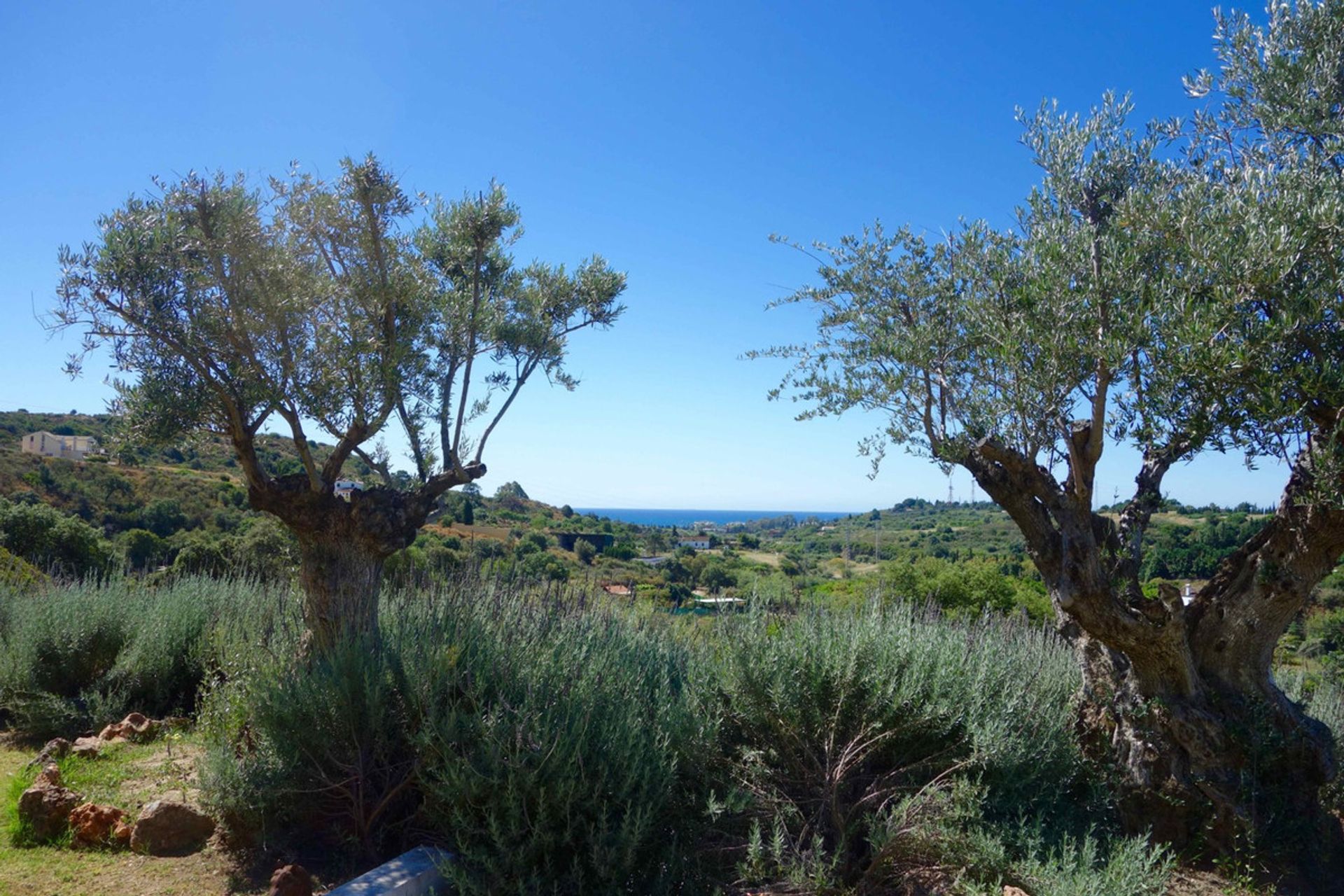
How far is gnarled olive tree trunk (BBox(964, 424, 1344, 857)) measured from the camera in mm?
5027

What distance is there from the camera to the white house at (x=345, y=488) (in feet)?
21.3

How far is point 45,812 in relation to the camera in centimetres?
466

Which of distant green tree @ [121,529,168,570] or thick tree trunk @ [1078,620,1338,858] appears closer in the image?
thick tree trunk @ [1078,620,1338,858]

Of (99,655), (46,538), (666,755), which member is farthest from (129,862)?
(46,538)

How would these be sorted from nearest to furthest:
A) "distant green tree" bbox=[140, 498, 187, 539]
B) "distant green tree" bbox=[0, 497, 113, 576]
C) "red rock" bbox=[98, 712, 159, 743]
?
"red rock" bbox=[98, 712, 159, 743] < "distant green tree" bbox=[0, 497, 113, 576] < "distant green tree" bbox=[140, 498, 187, 539]

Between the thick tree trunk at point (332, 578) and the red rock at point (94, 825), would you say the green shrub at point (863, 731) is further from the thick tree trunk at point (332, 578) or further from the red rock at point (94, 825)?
the red rock at point (94, 825)

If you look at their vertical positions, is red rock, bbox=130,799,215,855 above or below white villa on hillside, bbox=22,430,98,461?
below

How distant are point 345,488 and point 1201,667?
6.56 metres

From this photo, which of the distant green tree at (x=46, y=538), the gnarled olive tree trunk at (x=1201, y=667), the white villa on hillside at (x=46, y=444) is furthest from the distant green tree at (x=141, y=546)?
the gnarled olive tree trunk at (x=1201, y=667)

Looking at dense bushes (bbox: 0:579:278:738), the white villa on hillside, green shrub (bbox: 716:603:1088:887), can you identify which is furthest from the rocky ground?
the white villa on hillside

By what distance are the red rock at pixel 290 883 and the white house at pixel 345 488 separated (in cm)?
314

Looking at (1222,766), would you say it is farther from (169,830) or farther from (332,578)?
(169,830)

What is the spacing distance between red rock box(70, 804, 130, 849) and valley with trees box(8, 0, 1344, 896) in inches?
0.7

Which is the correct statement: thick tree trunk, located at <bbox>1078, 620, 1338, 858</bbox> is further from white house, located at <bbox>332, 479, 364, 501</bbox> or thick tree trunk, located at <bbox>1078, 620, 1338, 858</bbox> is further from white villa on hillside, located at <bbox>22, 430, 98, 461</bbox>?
white villa on hillside, located at <bbox>22, 430, 98, 461</bbox>
